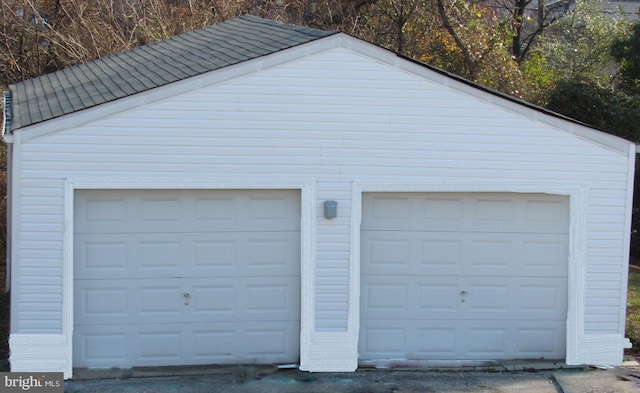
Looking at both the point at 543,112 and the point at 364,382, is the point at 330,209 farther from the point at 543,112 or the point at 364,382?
the point at 543,112

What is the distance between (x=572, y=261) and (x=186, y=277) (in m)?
4.73

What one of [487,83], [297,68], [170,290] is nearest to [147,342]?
[170,290]

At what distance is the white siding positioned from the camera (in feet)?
30.6

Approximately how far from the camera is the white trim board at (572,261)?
32.0 feet

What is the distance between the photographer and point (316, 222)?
9688 mm

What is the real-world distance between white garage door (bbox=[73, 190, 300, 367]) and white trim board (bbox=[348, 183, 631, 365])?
0.71 m

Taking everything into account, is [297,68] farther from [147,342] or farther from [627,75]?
[627,75]

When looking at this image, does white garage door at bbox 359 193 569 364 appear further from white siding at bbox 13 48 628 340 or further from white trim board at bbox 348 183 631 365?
white siding at bbox 13 48 628 340

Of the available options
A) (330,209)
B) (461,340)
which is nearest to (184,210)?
(330,209)

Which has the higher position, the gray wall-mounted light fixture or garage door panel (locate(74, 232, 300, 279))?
the gray wall-mounted light fixture

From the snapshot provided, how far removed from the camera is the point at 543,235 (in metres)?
10.1

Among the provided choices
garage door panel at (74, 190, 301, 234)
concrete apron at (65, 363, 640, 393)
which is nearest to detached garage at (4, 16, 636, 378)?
garage door panel at (74, 190, 301, 234)

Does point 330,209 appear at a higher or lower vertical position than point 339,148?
lower

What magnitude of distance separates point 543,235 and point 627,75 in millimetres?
14057
